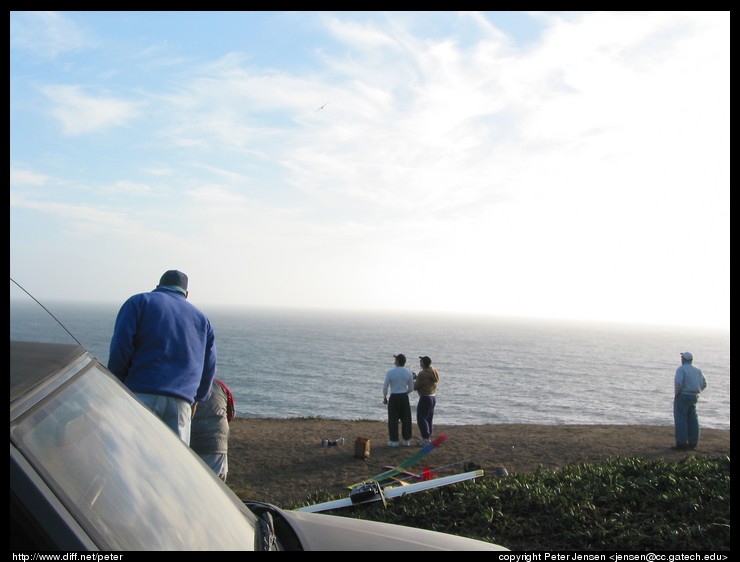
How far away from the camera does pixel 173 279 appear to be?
483cm

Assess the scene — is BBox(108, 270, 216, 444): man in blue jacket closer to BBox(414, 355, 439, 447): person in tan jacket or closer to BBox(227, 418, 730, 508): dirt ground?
BBox(227, 418, 730, 508): dirt ground

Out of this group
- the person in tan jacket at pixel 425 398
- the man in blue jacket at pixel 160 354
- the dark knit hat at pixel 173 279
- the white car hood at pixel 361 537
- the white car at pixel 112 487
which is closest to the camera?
the white car at pixel 112 487

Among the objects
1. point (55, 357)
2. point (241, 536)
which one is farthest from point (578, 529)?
point (55, 357)

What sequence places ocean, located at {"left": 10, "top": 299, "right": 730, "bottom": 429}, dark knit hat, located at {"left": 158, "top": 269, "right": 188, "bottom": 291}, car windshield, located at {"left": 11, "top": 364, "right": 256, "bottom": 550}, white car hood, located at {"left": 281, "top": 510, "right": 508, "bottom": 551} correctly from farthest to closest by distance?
ocean, located at {"left": 10, "top": 299, "right": 730, "bottom": 429} → dark knit hat, located at {"left": 158, "top": 269, "right": 188, "bottom": 291} → white car hood, located at {"left": 281, "top": 510, "right": 508, "bottom": 551} → car windshield, located at {"left": 11, "top": 364, "right": 256, "bottom": 550}

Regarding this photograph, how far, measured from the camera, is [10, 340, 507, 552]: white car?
4.47 feet

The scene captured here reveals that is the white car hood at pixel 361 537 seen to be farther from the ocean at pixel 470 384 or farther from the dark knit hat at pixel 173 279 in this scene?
the ocean at pixel 470 384

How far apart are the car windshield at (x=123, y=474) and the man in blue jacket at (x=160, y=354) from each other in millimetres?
2163

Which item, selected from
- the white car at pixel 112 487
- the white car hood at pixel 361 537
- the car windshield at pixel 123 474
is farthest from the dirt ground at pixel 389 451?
the car windshield at pixel 123 474

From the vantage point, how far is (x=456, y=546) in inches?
91.0

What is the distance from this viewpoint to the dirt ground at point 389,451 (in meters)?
9.38

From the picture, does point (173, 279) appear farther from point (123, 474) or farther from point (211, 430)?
point (123, 474)

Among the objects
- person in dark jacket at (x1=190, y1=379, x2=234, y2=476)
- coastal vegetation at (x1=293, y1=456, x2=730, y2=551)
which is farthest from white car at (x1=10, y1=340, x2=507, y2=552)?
coastal vegetation at (x1=293, y1=456, x2=730, y2=551)

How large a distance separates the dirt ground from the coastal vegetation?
55.0 inches
